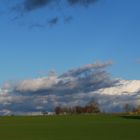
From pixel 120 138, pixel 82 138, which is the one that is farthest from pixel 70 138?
pixel 120 138

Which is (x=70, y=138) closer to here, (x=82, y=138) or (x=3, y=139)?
(x=82, y=138)

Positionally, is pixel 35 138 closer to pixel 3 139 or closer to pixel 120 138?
pixel 3 139

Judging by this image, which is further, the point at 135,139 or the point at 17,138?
the point at 17,138

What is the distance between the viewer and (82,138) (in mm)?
57312

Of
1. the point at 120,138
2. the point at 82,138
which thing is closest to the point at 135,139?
the point at 120,138

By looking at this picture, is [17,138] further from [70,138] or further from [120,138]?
[120,138]

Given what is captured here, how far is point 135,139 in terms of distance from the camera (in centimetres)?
5422

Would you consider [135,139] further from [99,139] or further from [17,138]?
[17,138]

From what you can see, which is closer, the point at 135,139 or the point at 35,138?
the point at 135,139

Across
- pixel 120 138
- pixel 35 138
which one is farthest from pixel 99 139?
pixel 35 138

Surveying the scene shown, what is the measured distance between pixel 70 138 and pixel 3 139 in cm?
687

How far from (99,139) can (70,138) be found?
3.25 meters

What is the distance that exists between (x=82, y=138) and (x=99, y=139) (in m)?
2.34

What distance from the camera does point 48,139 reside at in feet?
184
